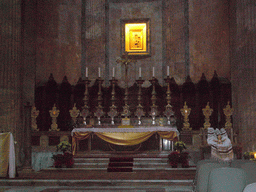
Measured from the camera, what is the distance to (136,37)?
1434 centimetres

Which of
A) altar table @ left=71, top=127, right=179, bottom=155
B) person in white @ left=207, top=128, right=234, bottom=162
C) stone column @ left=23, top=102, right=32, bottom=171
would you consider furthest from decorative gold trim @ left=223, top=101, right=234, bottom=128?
stone column @ left=23, top=102, right=32, bottom=171

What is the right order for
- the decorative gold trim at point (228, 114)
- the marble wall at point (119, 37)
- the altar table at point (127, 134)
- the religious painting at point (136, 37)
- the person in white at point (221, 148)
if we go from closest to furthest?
the person in white at point (221, 148) < the altar table at point (127, 134) < the decorative gold trim at point (228, 114) < the marble wall at point (119, 37) < the religious painting at point (136, 37)

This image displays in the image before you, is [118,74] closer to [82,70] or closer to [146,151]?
[82,70]

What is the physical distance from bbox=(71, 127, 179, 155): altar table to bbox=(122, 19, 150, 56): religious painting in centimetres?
511

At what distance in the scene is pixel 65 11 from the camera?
14352 millimetres

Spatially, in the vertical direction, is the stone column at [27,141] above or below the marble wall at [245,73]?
below

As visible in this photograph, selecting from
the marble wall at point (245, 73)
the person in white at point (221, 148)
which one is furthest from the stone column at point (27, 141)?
the marble wall at point (245, 73)

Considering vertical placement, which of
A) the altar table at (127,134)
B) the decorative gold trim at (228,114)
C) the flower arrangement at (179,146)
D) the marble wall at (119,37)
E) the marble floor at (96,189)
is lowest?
the marble floor at (96,189)

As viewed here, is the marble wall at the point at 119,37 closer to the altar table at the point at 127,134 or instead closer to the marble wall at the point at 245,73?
the marble wall at the point at 245,73

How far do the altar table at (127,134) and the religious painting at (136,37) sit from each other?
201 inches

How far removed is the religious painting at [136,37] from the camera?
46.5 feet

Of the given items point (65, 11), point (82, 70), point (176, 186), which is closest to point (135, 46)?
point (82, 70)

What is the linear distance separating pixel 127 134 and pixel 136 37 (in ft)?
19.0

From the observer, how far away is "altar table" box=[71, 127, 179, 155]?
982 cm
